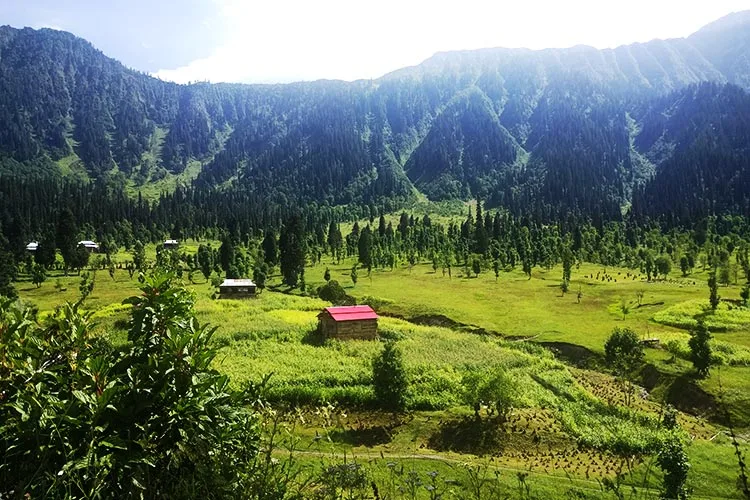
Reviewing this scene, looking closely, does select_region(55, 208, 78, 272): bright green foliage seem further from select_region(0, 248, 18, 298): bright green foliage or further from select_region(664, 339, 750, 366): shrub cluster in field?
select_region(664, 339, 750, 366): shrub cluster in field

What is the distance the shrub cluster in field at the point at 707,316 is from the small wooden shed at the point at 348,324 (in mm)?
48984

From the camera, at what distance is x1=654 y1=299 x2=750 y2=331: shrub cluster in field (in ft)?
254

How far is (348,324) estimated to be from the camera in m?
64.8

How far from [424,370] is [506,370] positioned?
10357 mm

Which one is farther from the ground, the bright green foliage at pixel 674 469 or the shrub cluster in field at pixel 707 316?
the shrub cluster in field at pixel 707 316

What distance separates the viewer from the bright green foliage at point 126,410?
675 centimetres

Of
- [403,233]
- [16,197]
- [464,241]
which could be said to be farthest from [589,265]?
[16,197]

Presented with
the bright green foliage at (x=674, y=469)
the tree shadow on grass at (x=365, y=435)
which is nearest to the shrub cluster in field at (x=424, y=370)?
the tree shadow on grass at (x=365, y=435)

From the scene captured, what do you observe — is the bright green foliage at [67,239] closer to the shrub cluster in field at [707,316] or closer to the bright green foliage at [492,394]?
the bright green foliage at [492,394]

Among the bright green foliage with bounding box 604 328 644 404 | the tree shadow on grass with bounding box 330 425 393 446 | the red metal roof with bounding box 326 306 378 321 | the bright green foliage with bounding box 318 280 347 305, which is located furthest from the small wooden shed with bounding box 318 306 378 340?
the bright green foliage with bounding box 604 328 644 404

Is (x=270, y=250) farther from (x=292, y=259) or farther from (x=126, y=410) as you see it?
(x=126, y=410)

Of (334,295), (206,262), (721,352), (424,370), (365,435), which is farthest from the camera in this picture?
(206,262)

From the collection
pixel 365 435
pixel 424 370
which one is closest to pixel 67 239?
pixel 424 370

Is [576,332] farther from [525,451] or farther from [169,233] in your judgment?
[169,233]
